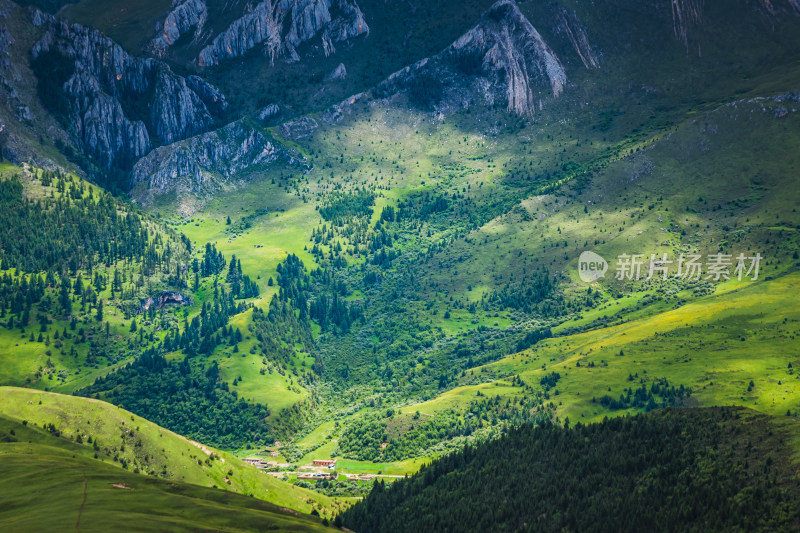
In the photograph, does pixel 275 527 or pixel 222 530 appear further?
pixel 275 527

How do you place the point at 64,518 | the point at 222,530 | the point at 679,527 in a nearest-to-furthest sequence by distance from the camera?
the point at 64,518, the point at 222,530, the point at 679,527

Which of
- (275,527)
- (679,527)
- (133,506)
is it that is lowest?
(679,527)

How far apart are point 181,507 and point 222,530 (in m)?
18.3

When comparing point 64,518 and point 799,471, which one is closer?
point 64,518

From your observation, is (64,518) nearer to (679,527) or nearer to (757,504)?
(679,527)

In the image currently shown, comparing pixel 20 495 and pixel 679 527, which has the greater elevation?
pixel 20 495

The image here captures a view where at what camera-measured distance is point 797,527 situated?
180 metres

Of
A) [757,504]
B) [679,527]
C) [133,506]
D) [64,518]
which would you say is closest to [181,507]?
[133,506]

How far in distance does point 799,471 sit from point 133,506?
167226mm

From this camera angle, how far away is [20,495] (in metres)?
185

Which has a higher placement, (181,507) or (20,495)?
(20,495)

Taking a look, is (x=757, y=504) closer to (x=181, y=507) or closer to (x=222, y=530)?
(x=222, y=530)

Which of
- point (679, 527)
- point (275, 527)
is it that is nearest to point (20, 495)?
point (275, 527)

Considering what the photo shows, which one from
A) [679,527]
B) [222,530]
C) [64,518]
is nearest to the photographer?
[64,518]
